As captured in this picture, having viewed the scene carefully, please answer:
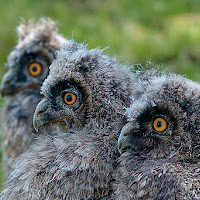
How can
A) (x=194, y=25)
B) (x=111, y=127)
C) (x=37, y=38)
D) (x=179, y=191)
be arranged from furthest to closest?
(x=194, y=25) → (x=37, y=38) → (x=111, y=127) → (x=179, y=191)

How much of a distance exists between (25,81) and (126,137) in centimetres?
231

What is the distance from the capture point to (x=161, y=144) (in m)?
3.10

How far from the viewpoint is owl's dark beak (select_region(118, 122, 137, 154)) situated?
3.10 m

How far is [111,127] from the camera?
3.38 meters

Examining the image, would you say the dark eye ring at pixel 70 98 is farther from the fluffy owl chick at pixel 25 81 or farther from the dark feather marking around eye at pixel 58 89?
the fluffy owl chick at pixel 25 81

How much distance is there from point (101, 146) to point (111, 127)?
20 centimetres

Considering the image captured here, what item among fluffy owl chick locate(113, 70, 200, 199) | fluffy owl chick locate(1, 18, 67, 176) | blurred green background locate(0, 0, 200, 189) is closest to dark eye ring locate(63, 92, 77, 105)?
fluffy owl chick locate(113, 70, 200, 199)

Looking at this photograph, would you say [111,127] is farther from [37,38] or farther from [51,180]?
Answer: [37,38]

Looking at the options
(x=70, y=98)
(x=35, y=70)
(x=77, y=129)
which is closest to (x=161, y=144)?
(x=77, y=129)

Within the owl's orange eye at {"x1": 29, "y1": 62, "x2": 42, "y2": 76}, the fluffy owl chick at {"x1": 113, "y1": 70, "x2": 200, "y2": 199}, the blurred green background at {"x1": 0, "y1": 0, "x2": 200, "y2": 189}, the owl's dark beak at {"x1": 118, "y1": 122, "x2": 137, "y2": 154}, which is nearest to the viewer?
the fluffy owl chick at {"x1": 113, "y1": 70, "x2": 200, "y2": 199}

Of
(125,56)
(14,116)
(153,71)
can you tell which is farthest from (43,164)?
(125,56)

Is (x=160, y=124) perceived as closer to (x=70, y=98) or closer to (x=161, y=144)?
(x=161, y=144)

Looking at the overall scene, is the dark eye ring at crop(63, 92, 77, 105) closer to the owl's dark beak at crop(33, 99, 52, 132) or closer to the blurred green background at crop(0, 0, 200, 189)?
the owl's dark beak at crop(33, 99, 52, 132)

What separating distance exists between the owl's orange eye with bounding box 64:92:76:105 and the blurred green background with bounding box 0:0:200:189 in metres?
3.19
